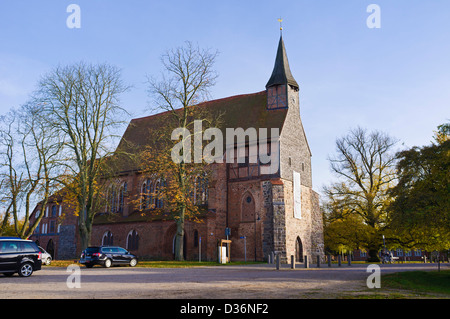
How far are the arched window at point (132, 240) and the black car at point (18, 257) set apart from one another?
22665 millimetres

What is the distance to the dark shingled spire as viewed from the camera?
37.5 meters

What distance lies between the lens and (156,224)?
125 feet

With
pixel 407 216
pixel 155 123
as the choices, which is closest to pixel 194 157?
pixel 155 123

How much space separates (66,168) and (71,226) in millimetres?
18510

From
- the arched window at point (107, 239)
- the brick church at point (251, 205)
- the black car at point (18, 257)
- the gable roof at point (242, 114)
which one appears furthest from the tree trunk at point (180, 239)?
the arched window at point (107, 239)

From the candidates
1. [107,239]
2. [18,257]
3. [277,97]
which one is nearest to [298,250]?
[277,97]

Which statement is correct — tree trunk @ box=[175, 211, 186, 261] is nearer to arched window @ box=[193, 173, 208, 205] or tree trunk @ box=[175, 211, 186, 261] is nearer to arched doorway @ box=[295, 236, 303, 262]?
arched window @ box=[193, 173, 208, 205]

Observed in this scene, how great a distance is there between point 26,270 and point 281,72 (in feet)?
93.6

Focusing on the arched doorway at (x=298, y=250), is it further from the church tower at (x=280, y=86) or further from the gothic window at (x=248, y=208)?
the church tower at (x=280, y=86)

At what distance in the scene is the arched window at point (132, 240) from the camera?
130 feet

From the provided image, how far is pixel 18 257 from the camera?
54.2 ft

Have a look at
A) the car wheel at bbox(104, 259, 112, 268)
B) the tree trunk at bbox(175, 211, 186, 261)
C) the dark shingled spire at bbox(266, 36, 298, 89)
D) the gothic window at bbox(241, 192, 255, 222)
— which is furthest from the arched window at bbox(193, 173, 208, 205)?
the dark shingled spire at bbox(266, 36, 298, 89)
